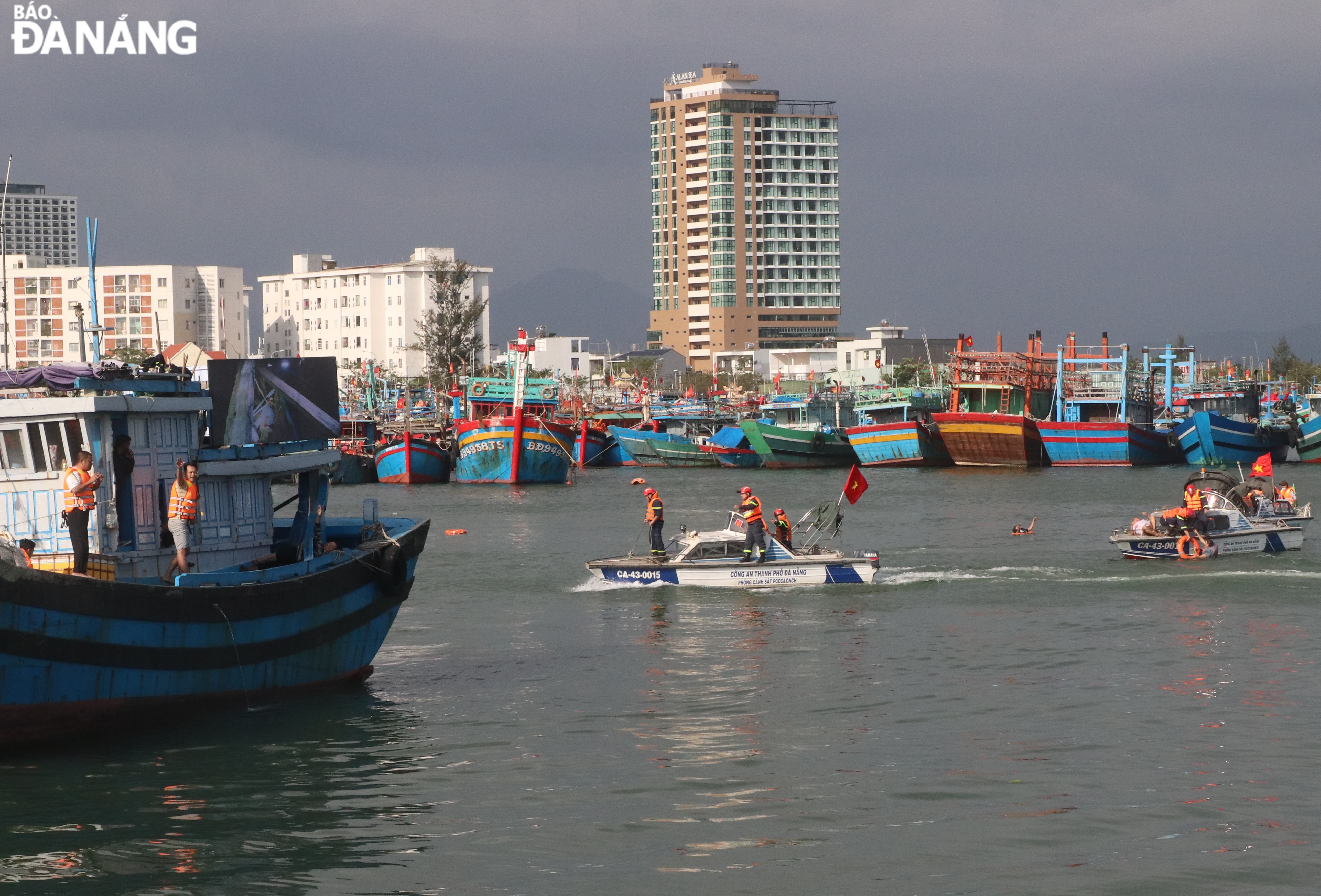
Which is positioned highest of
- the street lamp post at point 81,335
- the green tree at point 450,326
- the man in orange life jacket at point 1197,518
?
the green tree at point 450,326

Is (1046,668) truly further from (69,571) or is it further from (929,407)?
(929,407)

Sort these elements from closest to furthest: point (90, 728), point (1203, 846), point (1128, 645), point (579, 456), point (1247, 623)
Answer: point (1203, 846), point (90, 728), point (1128, 645), point (1247, 623), point (579, 456)

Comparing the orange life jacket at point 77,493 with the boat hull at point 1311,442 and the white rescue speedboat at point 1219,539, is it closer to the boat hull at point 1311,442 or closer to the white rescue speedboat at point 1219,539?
the white rescue speedboat at point 1219,539

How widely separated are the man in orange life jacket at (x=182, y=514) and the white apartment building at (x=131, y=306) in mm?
128094

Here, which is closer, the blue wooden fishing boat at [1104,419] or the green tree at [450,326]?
the blue wooden fishing boat at [1104,419]

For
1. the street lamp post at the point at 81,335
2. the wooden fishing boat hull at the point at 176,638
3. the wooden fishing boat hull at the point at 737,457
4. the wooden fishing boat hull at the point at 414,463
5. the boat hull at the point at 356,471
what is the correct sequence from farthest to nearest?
the wooden fishing boat hull at the point at 737,457, the boat hull at the point at 356,471, the wooden fishing boat hull at the point at 414,463, the street lamp post at the point at 81,335, the wooden fishing boat hull at the point at 176,638

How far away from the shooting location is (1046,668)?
22.2m

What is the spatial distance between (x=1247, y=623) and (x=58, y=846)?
19632mm

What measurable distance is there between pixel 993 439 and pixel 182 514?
59925 millimetres

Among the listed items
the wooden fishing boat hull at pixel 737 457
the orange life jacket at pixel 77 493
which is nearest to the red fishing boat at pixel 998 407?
the wooden fishing boat hull at pixel 737 457

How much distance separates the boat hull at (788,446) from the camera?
8138 centimetres

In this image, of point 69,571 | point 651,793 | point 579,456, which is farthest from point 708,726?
point 579,456

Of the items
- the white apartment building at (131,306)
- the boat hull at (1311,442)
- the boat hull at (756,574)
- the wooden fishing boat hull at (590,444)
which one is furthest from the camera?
the white apartment building at (131,306)

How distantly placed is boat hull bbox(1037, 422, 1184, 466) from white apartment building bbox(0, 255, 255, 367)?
89682mm
